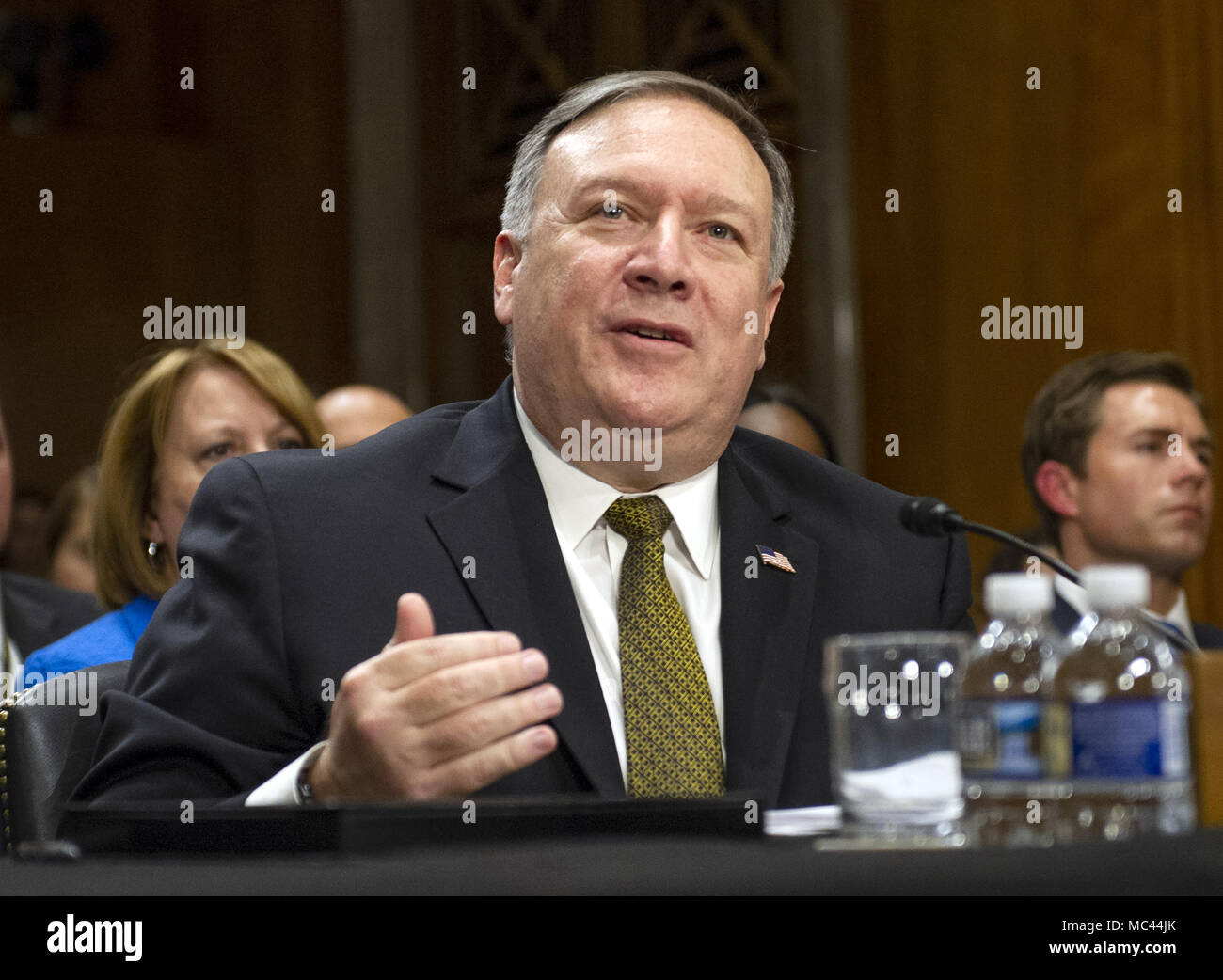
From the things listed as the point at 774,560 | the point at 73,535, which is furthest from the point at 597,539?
the point at 73,535

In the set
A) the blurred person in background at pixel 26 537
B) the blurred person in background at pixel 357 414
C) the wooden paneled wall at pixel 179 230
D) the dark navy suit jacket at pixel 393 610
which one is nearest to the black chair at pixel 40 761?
the dark navy suit jacket at pixel 393 610

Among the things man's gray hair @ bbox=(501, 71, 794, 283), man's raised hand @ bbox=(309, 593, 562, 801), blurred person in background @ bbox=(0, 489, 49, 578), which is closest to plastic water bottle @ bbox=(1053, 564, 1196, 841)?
man's raised hand @ bbox=(309, 593, 562, 801)

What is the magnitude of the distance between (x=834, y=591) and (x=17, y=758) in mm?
907

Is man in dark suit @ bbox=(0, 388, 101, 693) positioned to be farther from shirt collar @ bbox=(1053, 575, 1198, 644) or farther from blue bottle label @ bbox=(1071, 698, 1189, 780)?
blue bottle label @ bbox=(1071, 698, 1189, 780)

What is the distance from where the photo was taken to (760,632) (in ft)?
5.18

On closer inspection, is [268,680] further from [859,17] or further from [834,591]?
[859,17]

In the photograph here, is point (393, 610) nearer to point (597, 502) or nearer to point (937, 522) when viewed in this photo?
point (597, 502)

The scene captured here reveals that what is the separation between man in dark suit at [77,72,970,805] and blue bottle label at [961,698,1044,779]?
16.5 inches

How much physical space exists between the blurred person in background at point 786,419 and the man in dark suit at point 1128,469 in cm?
51

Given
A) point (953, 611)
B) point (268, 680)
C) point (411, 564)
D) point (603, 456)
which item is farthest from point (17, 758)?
point (953, 611)

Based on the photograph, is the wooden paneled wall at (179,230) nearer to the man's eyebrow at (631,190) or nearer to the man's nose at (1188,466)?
the man's nose at (1188,466)

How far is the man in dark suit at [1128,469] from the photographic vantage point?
2918 mm

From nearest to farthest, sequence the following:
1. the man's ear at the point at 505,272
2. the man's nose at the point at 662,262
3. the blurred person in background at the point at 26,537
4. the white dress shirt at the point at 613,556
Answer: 1. the white dress shirt at the point at 613,556
2. the man's nose at the point at 662,262
3. the man's ear at the point at 505,272
4. the blurred person in background at the point at 26,537

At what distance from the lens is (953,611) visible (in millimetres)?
1783
